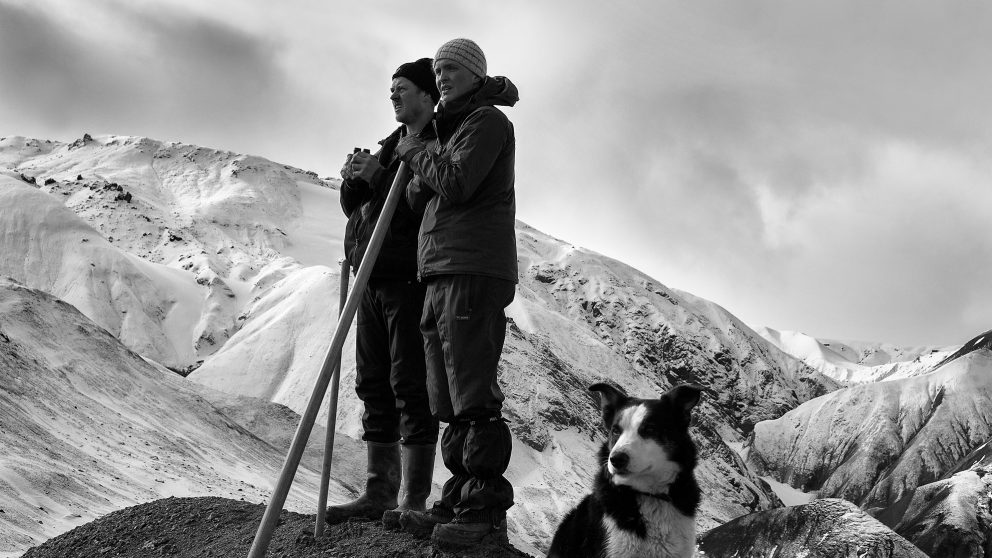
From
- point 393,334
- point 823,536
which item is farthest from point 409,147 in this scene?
point 823,536

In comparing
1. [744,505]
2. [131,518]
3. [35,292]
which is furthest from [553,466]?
[131,518]

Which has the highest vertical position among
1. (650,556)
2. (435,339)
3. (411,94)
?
(411,94)

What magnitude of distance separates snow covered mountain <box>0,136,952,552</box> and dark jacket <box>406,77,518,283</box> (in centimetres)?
1115

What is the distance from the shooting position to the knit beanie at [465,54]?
4.90m

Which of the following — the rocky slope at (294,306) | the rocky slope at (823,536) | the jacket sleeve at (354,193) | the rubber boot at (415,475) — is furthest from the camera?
the rocky slope at (294,306)

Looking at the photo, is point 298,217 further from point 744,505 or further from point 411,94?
point 411,94

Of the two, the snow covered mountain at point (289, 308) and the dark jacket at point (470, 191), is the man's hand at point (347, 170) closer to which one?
the dark jacket at point (470, 191)

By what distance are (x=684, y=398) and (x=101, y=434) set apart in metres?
21.8

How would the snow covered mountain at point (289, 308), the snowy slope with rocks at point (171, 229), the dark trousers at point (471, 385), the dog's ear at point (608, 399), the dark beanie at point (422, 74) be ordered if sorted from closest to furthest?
the dog's ear at point (608, 399)
the dark trousers at point (471, 385)
the dark beanie at point (422, 74)
the snow covered mountain at point (289, 308)
the snowy slope with rocks at point (171, 229)

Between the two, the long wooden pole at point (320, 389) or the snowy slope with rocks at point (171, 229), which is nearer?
the long wooden pole at point (320, 389)

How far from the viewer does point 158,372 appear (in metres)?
33.4

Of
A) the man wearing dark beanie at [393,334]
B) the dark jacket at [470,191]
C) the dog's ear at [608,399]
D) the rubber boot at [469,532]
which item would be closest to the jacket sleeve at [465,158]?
the dark jacket at [470,191]

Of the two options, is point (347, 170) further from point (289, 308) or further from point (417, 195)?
point (289, 308)

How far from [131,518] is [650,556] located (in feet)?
15.7
